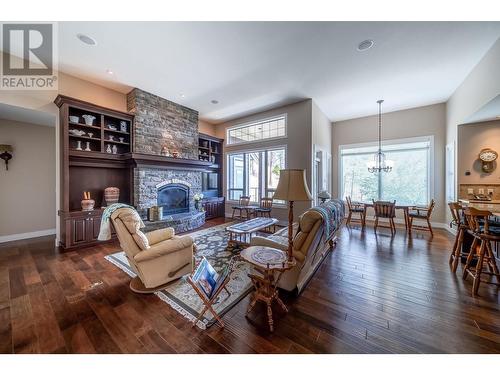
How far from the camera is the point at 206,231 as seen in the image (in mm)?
5008

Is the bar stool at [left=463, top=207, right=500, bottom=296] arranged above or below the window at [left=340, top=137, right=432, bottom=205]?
below

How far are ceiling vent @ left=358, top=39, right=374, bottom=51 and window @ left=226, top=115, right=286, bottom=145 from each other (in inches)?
111

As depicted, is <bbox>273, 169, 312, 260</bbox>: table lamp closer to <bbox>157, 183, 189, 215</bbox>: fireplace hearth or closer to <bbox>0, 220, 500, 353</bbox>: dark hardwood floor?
<bbox>0, 220, 500, 353</bbox>: dark hardwood floor

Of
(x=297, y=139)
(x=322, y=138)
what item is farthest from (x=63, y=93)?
(x=322, y=138)

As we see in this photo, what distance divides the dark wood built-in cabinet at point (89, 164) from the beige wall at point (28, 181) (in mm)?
1233

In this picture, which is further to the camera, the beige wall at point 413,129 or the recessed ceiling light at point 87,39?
the beige wall at point 413,129

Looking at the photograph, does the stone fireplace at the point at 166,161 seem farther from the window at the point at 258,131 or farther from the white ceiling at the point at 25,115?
the white ceiling at the point at 25,115

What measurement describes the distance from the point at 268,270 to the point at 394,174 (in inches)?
255

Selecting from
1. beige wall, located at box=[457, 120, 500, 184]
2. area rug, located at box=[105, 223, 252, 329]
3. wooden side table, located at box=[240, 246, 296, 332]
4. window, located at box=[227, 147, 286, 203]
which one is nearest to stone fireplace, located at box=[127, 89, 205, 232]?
window, located at box=[227, 147, 286, 203]

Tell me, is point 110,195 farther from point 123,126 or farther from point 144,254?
point 144,254

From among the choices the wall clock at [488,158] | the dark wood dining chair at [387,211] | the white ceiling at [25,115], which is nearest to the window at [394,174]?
the wall clock at [488,158]

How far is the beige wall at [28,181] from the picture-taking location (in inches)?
165

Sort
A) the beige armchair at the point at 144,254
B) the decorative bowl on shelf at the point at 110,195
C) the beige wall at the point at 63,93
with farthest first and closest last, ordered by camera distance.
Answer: the decorative bowl on shelf at the point at 110,195 < the beige wall at the point at 63,93 < the beige armchair at the point at 144,254

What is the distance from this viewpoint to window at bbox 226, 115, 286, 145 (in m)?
6.01
